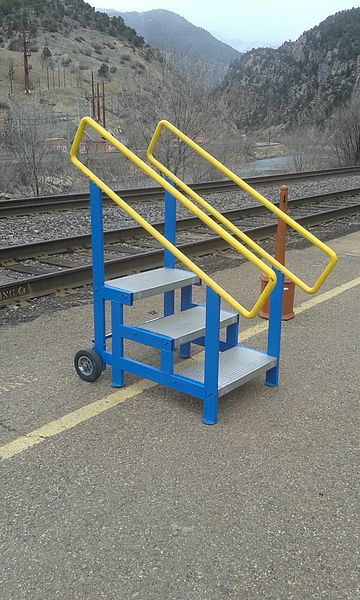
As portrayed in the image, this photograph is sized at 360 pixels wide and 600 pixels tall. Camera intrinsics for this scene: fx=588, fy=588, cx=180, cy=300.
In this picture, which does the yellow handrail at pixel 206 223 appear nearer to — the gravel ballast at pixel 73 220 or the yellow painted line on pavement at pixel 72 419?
the yellow painted line on pavement at pixel 72 419

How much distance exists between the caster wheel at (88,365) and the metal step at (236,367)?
2.17 feet

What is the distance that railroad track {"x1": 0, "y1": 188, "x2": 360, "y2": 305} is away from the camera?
21.0 ft

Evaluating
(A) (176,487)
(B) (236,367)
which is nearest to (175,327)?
(B) (236,367)

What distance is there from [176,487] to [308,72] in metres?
128

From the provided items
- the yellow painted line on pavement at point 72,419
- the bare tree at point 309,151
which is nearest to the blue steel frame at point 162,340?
the yellow painted line on pavement at point 72,419

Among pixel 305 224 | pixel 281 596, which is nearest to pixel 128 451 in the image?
pixel 281 596

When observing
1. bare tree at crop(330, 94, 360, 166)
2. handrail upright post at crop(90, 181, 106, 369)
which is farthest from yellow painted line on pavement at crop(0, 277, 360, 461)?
bare tree at crop(330, 94, 360, 166)

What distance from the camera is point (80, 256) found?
8.27 m

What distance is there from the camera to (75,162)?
14.3ft

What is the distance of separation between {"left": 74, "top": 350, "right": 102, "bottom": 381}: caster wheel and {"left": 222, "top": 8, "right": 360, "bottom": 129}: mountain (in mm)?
92307

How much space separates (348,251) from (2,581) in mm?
7766

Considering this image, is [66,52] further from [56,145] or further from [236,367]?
[236,367]

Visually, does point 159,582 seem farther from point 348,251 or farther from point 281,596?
point 348,251

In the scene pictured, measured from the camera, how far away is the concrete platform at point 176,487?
2412 mm
